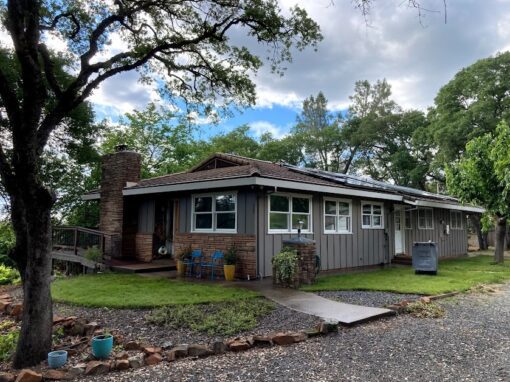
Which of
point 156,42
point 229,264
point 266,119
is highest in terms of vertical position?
point 266,119

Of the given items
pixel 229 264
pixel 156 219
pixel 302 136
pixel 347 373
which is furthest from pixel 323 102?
pixel 347 373

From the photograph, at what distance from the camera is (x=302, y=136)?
1380 inches

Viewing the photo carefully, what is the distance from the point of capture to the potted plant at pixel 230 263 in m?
10.4

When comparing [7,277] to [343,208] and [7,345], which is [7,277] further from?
[343,208]

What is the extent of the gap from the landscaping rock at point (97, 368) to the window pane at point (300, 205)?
778 cm

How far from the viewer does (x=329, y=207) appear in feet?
41.9

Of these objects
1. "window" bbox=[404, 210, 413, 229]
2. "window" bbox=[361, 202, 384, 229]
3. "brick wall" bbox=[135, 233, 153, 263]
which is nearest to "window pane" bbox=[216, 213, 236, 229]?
"brick wall" bbox=[135, 233, 153, 263]

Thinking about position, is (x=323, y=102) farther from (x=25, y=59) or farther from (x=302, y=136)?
(x=25, y=59)

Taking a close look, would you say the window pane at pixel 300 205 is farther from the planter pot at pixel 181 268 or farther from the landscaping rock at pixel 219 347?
the landscaping rock at pixel 219 347

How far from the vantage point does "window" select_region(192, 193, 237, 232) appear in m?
11.1

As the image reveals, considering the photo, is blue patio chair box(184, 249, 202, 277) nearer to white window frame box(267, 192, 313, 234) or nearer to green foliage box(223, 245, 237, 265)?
green foliage box(223, 245, 237, 265)

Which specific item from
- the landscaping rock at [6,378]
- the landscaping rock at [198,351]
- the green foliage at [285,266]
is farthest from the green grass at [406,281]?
the landscaping rock at [6,378]

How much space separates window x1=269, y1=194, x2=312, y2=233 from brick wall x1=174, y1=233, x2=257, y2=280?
0.81m

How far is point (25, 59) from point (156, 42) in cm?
370
